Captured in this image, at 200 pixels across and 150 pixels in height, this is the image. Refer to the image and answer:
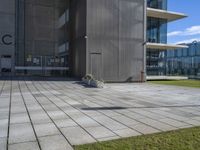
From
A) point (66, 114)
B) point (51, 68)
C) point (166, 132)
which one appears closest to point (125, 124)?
point (166, 132)

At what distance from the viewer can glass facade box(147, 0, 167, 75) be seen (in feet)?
81.3

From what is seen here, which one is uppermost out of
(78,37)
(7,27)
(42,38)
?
(7,27)

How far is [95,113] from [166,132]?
7.99 ft

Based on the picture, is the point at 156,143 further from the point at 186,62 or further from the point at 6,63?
the point at 186,62

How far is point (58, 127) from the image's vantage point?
17.4 feet

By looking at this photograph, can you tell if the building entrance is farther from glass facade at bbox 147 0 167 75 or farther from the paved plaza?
the paved plaza

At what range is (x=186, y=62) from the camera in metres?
36.4

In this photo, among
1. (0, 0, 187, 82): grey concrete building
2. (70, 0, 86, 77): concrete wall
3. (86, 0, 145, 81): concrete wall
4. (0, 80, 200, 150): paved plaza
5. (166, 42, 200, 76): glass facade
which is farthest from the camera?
(166, 42, 200, 76): glass facade

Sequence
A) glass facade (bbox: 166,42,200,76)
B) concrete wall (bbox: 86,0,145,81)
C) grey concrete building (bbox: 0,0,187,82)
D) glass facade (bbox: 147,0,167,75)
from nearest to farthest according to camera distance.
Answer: concrete wall (bbox: 86,0,145,81)
grey concrete building (bbox: 0,0,187,82)
glass facade (bbox: 147,0,167,75)
glass facade (bbox: 166,42,200,76)

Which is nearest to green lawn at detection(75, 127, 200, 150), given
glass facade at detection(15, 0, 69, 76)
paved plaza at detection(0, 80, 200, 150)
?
paved plaza at detection(0, 80, 200, 150)

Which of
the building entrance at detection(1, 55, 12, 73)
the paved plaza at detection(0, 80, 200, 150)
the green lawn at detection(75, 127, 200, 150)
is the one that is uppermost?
the building entrance at detection(1, 55, 12, 73)

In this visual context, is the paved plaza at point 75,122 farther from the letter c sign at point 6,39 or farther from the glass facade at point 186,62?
the glass facade at point 186,62

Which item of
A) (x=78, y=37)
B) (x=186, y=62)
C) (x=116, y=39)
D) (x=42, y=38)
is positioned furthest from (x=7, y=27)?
(x=186, y=62)

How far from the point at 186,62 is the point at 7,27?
26.9m
